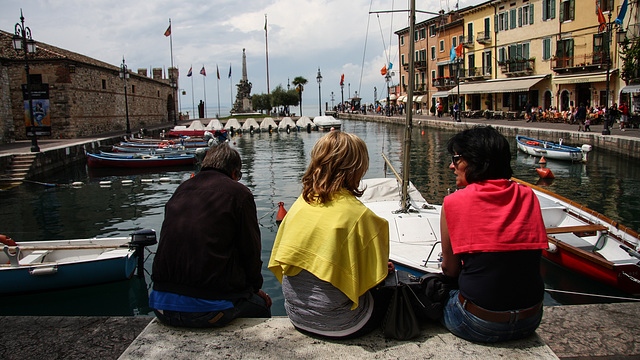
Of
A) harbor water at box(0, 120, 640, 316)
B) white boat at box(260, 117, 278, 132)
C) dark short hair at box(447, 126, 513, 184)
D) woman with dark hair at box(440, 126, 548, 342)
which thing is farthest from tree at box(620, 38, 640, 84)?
white boat at box(260, 117, 278, 132)

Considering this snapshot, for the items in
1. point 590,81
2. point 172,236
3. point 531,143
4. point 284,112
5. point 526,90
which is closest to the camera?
point 172,236

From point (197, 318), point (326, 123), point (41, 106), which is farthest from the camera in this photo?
point (326, 123)

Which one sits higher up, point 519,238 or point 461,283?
point 519,238

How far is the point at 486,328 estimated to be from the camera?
2504mm

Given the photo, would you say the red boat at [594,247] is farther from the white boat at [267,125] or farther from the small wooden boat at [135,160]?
the white boat at [267,125]

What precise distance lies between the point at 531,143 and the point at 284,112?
2253 inches

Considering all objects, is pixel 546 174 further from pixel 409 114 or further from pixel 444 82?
pixel 444 82

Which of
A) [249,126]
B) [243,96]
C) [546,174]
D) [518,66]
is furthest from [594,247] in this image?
[243,96]

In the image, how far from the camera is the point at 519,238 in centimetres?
246

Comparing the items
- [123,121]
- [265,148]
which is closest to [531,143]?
[265,148]

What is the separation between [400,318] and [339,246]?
561 mm

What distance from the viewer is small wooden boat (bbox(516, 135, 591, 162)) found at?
2042 cm

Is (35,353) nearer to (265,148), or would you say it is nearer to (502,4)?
(265,148)

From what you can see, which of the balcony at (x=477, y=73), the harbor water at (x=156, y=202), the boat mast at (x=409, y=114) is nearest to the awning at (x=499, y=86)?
the balcony at (x=477, y=73)
